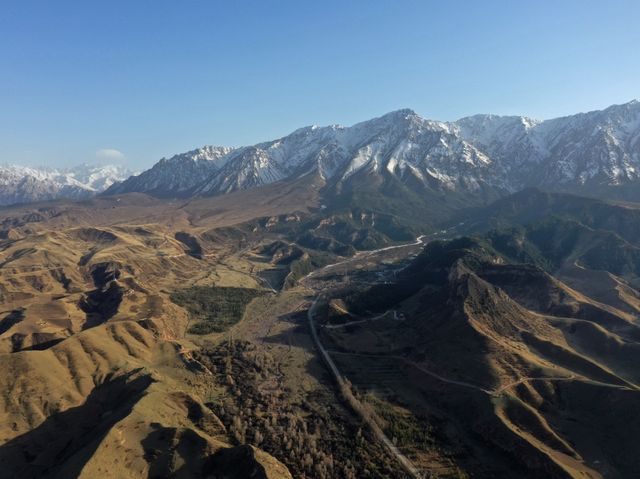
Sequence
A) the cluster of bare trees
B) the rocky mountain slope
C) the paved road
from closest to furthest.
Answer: the cluster of bare trees < the paved road < the rocky mountain slope

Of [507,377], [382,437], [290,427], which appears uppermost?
[290,427]

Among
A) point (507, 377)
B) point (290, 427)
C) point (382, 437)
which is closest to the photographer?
point (382, 437)

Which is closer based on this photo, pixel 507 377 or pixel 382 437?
pixel 382 437

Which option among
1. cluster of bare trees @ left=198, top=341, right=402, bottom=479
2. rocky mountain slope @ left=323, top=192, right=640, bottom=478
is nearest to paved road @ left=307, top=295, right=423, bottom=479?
cluster of bare trees @ left=198, top=341, right=402, bottom=479

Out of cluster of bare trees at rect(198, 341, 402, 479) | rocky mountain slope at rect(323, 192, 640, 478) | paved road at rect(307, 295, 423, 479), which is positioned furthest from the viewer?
rocky mountain slope at rect(323, 192, 640, 478)

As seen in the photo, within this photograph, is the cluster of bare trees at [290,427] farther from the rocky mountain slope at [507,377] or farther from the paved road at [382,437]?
the rocky mountain slope at [507,377]

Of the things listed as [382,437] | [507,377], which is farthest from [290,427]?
[507,377]

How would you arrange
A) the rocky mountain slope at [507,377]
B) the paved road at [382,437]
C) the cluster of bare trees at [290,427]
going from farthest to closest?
the rocky mountain slope at [507,377]
the paved road at [382,437]
the cluster of bare trees at [290,427]

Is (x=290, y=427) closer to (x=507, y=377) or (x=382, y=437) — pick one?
(x=382, y=437)

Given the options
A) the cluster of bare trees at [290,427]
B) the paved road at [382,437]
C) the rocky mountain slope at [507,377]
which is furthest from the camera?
the rocky mountain slope at [507,377]

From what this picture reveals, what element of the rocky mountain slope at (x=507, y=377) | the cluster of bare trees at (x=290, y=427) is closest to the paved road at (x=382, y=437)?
the cluster of bare trees at (x=290, y=427)

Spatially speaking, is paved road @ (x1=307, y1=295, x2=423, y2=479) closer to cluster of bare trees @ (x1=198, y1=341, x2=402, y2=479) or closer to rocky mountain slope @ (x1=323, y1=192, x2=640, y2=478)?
cluster of bare trees @ (x1=198, y1=341, x2=402, y2=479)

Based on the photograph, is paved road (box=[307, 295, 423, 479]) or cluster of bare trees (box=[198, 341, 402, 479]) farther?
paved road (box=[307, 295, 423, 479])
